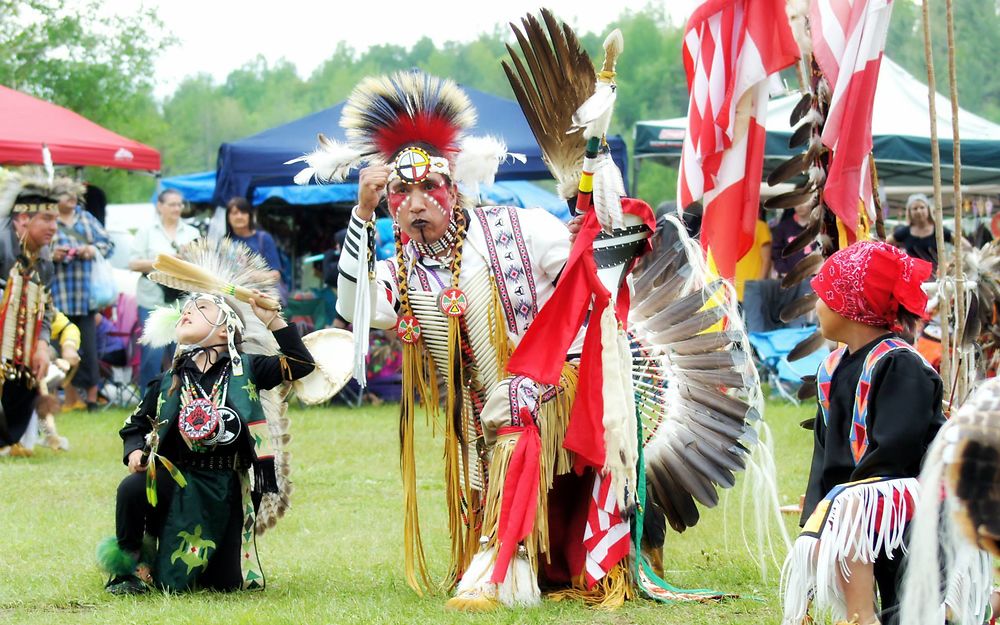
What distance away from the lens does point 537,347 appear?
14.0 feet

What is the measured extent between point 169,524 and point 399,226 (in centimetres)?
127

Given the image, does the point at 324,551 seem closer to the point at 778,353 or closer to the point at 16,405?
the point at 16,405

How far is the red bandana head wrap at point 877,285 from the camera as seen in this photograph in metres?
3.47

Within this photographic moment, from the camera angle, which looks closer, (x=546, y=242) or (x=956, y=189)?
(x=956, y=189)

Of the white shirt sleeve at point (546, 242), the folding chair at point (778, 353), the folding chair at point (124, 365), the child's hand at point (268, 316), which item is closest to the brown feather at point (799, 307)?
the white shirt sleeve at point (546, 242)

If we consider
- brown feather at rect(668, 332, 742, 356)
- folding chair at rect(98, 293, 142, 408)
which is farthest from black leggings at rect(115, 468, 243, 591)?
folding chair at rect(98, 293, 142, 408)

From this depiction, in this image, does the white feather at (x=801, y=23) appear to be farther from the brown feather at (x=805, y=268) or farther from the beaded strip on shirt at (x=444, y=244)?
the beaded strip on shirt at (x=444, y=244)

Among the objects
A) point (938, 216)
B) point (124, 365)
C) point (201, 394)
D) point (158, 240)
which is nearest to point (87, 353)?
point (158, 240)

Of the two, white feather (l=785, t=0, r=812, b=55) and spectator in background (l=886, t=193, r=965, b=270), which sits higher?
white feather (l=785, t=0, r=812, b=55)

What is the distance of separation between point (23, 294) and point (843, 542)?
5669 millimetres

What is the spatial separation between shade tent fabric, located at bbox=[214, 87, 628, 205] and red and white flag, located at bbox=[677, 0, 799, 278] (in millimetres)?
5063

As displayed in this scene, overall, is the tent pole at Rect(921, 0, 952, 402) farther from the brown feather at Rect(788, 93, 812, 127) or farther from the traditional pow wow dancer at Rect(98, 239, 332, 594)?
the traditional pow wow dancer at Rect(98, 239, 332, 594)

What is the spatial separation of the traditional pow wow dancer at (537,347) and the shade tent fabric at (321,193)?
657 cm

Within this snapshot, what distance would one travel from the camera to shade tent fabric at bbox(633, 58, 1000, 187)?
1091 centimetres
